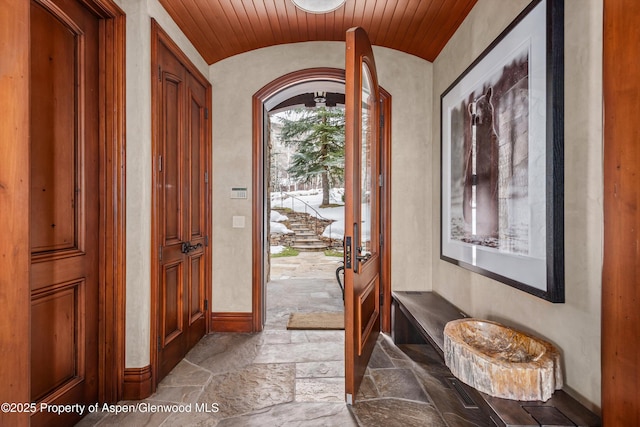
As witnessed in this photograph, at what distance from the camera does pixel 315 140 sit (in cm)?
1020

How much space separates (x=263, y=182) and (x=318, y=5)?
158cm

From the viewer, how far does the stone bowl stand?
3.89 ft

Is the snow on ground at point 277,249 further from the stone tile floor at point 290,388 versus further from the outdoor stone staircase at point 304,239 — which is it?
the stone tile floor at point 290,388

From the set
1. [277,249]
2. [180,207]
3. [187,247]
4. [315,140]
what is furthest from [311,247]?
[180,207]

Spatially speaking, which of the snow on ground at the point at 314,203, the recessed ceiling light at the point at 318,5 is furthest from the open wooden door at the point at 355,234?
the snow on ground at the point at 314,203

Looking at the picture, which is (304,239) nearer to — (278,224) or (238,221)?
(278,224)

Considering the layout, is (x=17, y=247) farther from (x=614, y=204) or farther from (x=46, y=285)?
(x=614, y=204)

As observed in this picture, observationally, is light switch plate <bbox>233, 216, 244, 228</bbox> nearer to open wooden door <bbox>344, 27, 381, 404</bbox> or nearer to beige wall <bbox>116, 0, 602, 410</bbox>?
beige wall <bbox>116, 0, 602, 410</bbox>

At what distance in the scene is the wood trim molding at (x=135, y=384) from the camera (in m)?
1.92

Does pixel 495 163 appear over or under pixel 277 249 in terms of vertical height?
over

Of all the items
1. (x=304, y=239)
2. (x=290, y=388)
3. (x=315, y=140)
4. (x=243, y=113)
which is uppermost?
(x=315, y=140)

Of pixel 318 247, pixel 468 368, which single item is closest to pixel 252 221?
pixel 468 368

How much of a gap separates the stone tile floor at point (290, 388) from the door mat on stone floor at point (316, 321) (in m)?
0.13

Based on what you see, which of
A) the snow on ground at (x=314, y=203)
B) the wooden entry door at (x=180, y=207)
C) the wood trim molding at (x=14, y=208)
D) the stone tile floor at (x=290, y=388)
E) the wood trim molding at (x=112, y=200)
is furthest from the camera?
the snow on ground at (x=314, y=203)
